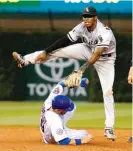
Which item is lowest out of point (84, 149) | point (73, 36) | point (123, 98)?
point (123, 98)

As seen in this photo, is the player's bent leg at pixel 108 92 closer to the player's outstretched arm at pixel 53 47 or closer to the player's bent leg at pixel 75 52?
the player's bent leg at pixel 75 52

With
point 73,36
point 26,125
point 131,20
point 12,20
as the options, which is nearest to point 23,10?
point 12,20

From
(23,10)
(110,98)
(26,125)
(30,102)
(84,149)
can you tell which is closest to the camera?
(84,149)

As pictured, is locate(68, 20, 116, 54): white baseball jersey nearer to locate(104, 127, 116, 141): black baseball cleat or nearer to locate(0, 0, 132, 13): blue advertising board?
locate(104, 127, 116, 141): black baseball cleat

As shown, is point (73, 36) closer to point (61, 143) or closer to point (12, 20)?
point (61, 143)

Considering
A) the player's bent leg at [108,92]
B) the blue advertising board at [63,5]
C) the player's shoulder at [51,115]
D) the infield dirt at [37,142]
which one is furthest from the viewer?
the blue advertising board at [63,5]

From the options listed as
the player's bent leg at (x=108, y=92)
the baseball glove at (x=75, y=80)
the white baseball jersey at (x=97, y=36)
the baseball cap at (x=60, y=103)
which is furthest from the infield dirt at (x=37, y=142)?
the white baseball jersey at (x=97, y=36)

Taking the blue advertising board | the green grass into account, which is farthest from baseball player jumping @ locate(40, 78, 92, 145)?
the blue advertising board
